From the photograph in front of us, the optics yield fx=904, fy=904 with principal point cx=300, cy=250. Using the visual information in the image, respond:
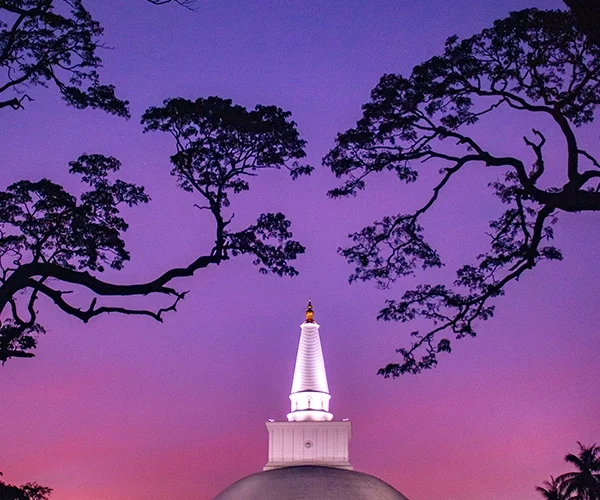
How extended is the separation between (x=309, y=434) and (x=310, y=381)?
5.27 m

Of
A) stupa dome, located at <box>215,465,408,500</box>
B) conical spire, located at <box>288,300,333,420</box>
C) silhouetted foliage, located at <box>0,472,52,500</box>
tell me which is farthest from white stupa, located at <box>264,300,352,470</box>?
silhouetted foliage, located at <box>0,472,52,500</box>

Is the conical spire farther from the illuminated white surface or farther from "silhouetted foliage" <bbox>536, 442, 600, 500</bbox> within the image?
"silhouetted foliage" <bbox>536, 442, 600, 500</bbox>

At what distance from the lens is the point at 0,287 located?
25672 millimetres

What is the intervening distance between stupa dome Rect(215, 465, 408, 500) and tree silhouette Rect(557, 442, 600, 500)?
14.8 meters

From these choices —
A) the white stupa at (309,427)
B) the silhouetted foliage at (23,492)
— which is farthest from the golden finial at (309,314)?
the silhouetted foliage at (23,492)

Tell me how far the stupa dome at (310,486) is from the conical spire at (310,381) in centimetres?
1237

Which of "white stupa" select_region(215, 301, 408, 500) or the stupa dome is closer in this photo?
the stupa dome

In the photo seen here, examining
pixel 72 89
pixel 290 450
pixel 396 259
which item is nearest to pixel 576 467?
pixel 290 450

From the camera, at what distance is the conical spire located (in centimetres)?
9069

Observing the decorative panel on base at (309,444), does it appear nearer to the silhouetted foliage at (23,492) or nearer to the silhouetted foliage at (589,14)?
the silhouetted foliage at (23,492)

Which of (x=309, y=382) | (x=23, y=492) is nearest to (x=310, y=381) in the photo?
(x=309, y=382)

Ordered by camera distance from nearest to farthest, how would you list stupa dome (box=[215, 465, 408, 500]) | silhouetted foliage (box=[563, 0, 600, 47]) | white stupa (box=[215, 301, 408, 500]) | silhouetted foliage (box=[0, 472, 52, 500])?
1. silhouetted foliage (box=[563, 0, 600, 47])
2. silhouetted foliage (box=[0, 472, 52, 500])
3. stupa dome (box=[215, 465, 408, 500])
4. white stupa (box=[215, 301, 408, 500])

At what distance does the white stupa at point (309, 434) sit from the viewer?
89.7 metres

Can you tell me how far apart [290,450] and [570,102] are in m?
70.6
